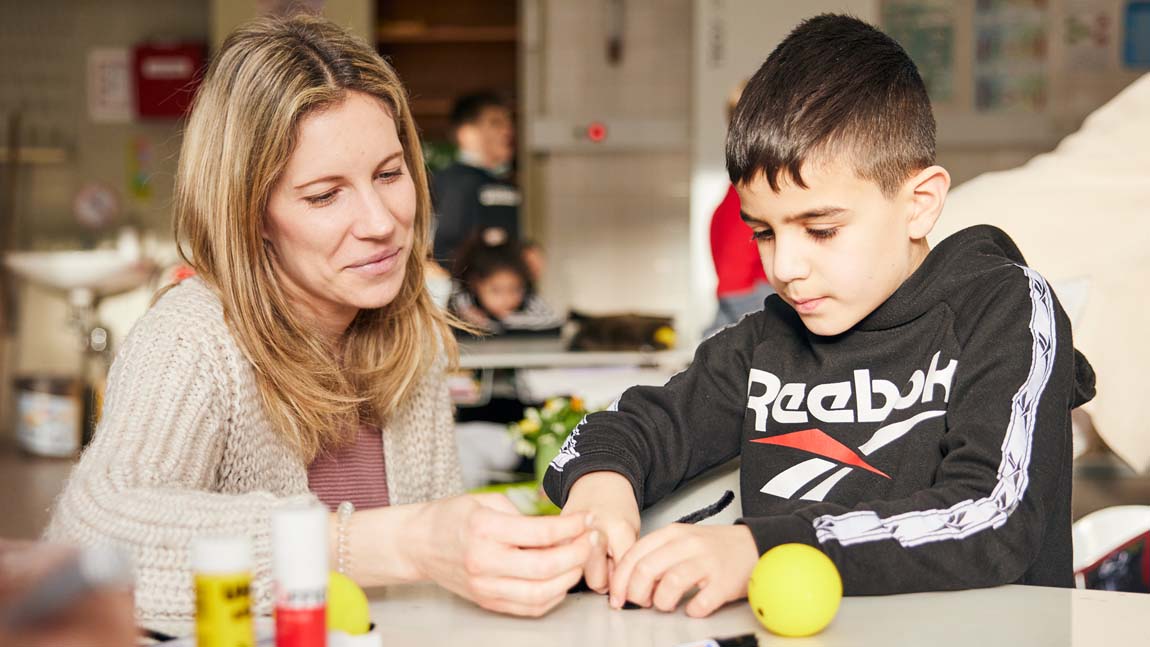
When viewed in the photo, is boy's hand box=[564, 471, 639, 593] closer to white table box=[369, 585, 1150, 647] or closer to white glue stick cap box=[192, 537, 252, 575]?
white table box=[369, 585, 1150, 647]

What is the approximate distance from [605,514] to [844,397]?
0.28 meters

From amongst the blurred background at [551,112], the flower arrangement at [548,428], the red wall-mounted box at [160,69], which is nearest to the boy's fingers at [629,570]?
the flower arrangement at [548,428]

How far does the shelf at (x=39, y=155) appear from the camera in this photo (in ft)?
20.1

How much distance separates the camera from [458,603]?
88 cm

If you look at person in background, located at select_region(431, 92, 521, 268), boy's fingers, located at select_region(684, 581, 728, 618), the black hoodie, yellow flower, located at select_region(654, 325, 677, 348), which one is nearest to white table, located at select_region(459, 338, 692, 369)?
yellow flower, located at select_region(654, 325, 677, 348)

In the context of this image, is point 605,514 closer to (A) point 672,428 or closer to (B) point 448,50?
(A) point 672,428

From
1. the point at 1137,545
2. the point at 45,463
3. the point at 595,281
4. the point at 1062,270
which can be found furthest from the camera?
the point at 595,281

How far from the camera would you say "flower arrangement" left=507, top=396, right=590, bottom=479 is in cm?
217

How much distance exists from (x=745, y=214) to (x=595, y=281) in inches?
182

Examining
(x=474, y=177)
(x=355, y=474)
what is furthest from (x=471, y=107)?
(x=355, y=474)

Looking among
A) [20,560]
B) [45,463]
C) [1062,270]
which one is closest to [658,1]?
[45,463]

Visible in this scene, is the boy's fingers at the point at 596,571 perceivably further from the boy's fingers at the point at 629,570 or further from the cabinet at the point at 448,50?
the cabinet at the point at 448,50

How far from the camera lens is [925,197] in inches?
44.2

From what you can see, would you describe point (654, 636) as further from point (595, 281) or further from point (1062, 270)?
point (595, 281)
